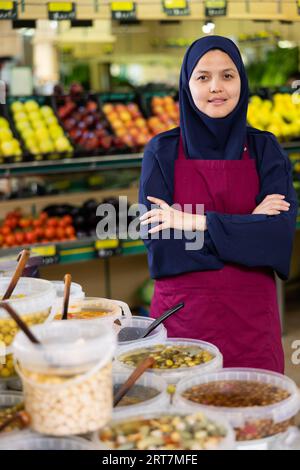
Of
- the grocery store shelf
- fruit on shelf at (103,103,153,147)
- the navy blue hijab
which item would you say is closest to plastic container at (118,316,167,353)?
the navy blue hijab

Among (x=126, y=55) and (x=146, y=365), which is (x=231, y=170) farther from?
(x=126, y=55)

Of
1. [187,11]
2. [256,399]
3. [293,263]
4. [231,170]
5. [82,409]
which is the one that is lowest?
[293,263]

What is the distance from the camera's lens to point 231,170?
311cm

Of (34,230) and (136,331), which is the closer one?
(136,331)

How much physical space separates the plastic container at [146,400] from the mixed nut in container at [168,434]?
38 millimetres

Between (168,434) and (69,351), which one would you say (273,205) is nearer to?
(168,434)

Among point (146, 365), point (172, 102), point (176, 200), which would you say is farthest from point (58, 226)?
point (146, 365)

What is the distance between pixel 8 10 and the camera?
5438 millimetres

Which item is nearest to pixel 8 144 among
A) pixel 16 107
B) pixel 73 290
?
pixel 16 107

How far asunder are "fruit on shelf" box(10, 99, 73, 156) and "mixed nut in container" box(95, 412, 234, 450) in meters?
4.25

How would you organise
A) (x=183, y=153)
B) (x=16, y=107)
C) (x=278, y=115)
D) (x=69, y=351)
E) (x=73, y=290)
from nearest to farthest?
(x=69, y=351), (x=73, y=290), (x=183, y=153), (x=16, y=107), (x=278, y=115)

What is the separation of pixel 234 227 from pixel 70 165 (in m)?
3.20

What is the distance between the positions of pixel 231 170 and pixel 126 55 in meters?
11.4

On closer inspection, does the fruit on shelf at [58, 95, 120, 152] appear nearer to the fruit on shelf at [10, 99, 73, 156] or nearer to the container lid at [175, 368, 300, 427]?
the fruit on shelf at [10, 99, 73, 156]
